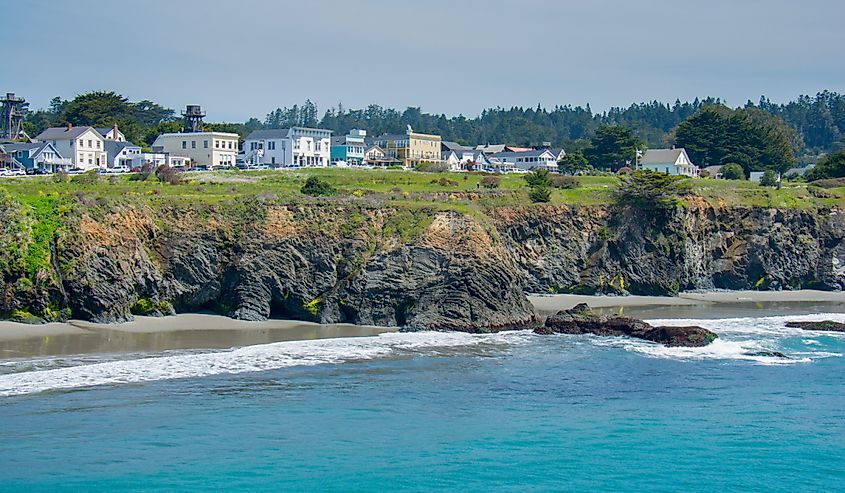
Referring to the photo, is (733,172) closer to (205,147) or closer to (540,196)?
(540,196)

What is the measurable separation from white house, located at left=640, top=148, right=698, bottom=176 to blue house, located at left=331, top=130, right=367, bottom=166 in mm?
34776

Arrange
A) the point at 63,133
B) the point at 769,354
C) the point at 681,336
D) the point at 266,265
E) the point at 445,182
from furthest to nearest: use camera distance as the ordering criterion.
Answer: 1. the point at 63,133
2. the point at 445,182
3. the point at 266,265
4. the point at 681,336
5. the point at 769,354

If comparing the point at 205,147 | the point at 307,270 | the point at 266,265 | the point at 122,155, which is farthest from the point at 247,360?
the point at 122,155

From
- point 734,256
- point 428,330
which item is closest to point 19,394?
point 428,330

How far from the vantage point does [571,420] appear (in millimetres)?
29312

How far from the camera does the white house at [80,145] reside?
96500 mm

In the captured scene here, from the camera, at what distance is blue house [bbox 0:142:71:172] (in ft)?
301

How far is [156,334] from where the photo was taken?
41812 millimetres

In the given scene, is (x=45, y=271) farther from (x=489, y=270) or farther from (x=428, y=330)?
(x=489, y=270)

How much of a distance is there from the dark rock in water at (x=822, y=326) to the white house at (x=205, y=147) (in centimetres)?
6460

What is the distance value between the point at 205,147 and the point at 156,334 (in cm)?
6072

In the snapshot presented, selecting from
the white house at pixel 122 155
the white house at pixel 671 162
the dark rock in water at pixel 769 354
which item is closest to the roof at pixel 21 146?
the white house at pixel 122 155

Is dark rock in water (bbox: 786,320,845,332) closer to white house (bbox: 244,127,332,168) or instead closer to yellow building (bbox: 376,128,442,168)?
white house (bbox: 244,127,332,168)

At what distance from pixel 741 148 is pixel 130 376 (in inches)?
3799
